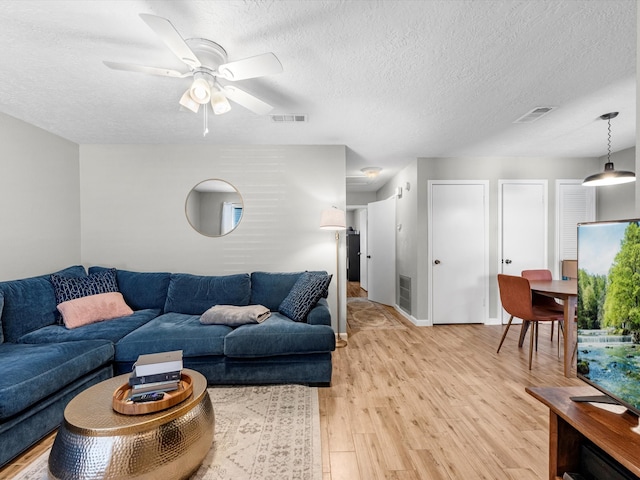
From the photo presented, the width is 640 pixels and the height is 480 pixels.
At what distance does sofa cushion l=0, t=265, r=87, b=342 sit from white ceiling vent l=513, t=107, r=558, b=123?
4.97 meters

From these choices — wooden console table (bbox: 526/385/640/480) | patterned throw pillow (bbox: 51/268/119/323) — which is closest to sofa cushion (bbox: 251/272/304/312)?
patterned throw pillow (bbox: 51/268/119/323)

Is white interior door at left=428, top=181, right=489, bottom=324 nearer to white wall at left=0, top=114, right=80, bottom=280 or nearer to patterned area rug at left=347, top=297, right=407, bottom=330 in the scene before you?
patterned area rug at left=347, top=297, right=407, bottom=330

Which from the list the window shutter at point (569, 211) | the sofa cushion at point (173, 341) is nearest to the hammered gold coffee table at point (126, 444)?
the sofa cushion at point (173, 341)

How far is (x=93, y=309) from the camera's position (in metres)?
2.84

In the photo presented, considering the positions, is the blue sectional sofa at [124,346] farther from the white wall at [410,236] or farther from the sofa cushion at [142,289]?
the white wall at [410,236]

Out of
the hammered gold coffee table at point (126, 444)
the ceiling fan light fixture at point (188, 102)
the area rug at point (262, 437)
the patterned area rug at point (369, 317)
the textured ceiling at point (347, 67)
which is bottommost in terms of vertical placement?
the patterned area rug at point (369, 317)

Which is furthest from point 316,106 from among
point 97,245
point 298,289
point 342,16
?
point 97,245

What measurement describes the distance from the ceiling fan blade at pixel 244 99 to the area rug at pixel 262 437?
228 cm

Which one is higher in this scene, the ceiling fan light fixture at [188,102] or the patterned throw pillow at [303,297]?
the ceiling fan light fixture at [188,102]

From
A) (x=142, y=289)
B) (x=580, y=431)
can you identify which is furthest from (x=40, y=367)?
(x=580, y=431)

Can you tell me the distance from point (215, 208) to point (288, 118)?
5.18 ft

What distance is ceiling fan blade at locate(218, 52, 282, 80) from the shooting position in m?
1.63

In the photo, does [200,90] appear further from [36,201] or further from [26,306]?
[36,201]

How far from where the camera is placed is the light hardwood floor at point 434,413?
1670 millimetres
